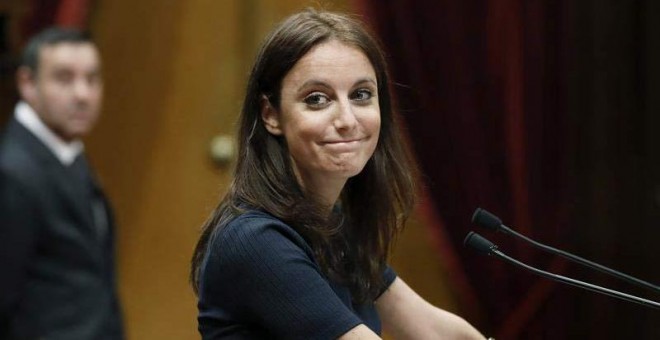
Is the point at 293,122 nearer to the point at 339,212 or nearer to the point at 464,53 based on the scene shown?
the point at 339,212

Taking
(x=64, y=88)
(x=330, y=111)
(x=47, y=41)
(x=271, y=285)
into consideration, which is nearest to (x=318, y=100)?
(x=330, y=111)

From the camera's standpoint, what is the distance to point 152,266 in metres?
4.25

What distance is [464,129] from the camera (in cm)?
406

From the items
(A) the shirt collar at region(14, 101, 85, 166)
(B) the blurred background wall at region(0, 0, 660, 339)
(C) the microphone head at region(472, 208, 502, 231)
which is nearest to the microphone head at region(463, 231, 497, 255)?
(C) the microphone head at region(472, 208, 502, 231)

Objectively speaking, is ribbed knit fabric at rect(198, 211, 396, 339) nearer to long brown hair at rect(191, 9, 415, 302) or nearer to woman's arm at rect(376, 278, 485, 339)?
long brown hair at rect(191, 9, 415, 302)

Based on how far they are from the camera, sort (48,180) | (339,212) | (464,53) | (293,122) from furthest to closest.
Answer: (464,53) → (48,180) → (339,212) → (293,122)

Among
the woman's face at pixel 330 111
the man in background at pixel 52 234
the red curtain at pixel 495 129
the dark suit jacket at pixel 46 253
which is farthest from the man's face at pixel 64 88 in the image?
the woman's face at pixel 330 111

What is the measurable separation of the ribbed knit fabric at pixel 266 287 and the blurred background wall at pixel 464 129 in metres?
2.21

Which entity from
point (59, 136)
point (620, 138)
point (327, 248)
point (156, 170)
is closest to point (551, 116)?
point (620, 138)

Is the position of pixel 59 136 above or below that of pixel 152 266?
above

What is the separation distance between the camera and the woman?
1734 millimetres

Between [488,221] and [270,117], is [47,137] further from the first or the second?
[488,221]

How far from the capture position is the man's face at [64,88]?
3.05 m

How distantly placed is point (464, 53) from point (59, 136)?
1.56 meters
